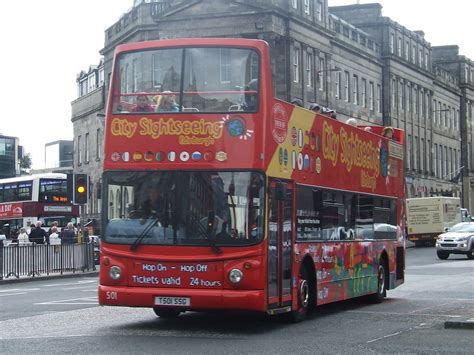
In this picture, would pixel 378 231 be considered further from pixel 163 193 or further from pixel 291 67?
pixel 291 67

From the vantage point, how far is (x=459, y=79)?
4193 inches

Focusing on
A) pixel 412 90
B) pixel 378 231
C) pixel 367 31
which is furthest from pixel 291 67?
pixel 378 231

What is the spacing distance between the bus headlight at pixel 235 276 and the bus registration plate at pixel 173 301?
0.67 meters

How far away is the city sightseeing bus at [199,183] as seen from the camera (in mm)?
12836

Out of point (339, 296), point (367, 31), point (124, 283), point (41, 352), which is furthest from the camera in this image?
point (367, 31)

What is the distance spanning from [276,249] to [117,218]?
2.30m

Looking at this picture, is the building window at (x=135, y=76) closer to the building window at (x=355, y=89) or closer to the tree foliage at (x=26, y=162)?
the building window at (x=355, y=89)

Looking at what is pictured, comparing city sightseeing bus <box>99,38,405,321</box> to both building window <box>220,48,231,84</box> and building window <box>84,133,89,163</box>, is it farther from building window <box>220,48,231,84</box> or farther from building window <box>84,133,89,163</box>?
building window <box>84,133,89,163</box>

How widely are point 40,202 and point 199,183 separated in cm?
3979

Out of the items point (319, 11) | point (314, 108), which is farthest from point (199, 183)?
point (319, 11)

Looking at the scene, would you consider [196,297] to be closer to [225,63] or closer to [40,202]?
[225,63]

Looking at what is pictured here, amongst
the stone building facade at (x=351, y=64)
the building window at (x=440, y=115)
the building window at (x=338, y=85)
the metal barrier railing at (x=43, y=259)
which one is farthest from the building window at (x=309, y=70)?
the metal barrier railing at (x=43, y=259)

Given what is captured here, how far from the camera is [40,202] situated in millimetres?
51500

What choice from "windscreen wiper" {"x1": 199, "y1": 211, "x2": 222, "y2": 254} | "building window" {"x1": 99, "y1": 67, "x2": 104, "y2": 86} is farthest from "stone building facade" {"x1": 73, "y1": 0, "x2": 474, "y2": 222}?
"windscreen wiper" {"x1": 199, "y1": 211, "x2": 222, "y2": 254}
